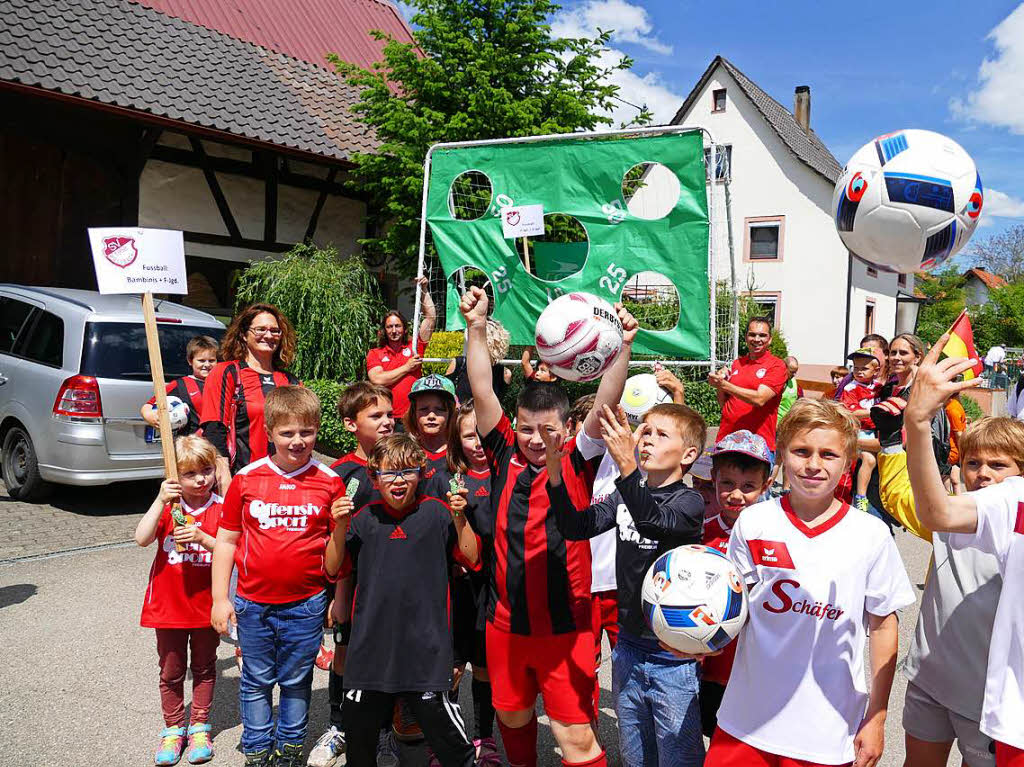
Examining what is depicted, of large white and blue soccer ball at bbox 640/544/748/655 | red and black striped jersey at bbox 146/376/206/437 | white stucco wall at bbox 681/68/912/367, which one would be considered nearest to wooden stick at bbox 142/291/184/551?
red and black striped jersey at bbox 146/376/206/437

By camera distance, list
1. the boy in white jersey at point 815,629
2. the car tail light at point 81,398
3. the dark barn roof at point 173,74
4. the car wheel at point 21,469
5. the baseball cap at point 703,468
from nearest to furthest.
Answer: the boy in white jersey at point 815,629 < the baseball cap at point 703,468 < the car tail light at point 81,398 < the car wheel at point 21,469 < the dark barn roof at point 173,74

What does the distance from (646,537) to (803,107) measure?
107ft

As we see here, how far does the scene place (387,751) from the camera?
3.57 m

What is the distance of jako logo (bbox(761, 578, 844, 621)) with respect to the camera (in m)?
2.33

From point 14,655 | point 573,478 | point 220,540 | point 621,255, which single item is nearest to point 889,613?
point 573,478

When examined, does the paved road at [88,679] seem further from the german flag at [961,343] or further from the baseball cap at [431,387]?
the german flag at [961,343]

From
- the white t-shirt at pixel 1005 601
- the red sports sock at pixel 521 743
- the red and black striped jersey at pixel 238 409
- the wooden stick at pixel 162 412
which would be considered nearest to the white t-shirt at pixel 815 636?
the white t-shirt at pixel 1005 601

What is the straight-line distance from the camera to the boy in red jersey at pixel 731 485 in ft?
9.74

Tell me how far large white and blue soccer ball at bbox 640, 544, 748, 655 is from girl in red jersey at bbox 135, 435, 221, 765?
2145mm

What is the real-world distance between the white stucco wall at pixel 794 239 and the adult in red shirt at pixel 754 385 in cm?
1844

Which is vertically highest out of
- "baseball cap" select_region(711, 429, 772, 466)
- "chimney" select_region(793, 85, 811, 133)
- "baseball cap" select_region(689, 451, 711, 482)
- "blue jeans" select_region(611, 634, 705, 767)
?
"chimney" select_region(793, 85, 811, 133)

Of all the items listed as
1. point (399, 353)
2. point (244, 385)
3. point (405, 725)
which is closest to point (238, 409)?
point (244, 385)

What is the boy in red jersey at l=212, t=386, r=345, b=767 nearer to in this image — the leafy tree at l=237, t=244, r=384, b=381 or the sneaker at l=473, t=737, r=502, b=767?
the sneaker at l=473, t=737, r=502, b=767

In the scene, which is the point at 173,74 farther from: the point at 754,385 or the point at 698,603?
the point at 698,603
